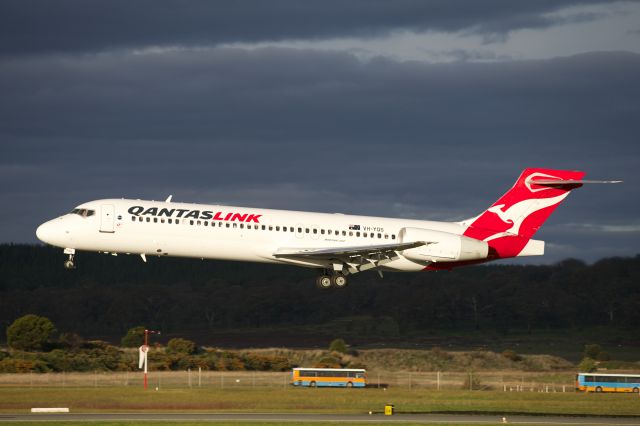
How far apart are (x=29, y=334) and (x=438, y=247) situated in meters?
29.4

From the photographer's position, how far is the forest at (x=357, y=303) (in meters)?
88.8

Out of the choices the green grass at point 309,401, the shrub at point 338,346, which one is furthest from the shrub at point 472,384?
the shrub at point 338,346

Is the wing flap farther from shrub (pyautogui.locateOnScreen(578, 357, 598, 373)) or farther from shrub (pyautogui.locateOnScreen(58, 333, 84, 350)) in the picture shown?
shrub (pyautogui.locateOnScreen(58, 333, 84, 350))

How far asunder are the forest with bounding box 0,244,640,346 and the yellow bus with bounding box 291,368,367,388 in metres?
18.1

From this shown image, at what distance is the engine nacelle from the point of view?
204 ft

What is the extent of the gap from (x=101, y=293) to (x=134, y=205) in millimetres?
33449

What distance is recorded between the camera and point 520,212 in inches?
2576

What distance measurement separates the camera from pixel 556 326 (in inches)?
3556

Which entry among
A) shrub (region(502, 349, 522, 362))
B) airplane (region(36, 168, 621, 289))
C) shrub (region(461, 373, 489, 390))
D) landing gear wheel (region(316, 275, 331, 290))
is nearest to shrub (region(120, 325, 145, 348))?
airplane (region(36, 168, 621, 289))

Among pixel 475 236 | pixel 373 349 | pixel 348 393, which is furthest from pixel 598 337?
pixel 348 393

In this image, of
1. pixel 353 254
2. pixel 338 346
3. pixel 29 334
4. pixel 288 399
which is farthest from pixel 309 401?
pixel 29 334

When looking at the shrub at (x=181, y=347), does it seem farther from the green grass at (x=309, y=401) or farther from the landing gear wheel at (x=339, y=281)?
the landing gear wheel at (x=339, y=281)

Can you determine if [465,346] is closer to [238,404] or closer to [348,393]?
[348,393]

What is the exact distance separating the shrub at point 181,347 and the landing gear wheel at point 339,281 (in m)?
15.8
